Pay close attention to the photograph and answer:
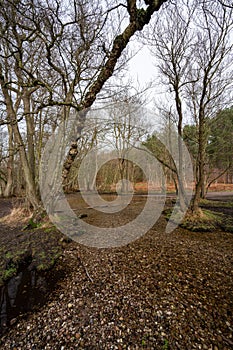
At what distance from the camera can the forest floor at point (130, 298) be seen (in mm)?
1584

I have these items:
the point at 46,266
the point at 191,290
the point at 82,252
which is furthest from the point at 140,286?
the point at 46,266

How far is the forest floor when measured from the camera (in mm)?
1584

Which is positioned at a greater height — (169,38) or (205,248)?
(169,38)

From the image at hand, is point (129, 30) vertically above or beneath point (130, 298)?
above

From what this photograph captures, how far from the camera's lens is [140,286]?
2285mm

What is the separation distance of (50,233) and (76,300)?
2204 millimetres

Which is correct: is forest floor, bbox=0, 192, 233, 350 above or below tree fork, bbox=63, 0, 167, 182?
below

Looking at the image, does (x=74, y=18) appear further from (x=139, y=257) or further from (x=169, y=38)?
(x=139, y=257)

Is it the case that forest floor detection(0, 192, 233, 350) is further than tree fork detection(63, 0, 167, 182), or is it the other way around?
tree fork detection(63, 0, 167, 182)

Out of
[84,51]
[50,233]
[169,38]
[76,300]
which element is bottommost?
[76,300]

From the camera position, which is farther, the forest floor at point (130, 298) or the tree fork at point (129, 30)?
the tree fork at point (129, 30)

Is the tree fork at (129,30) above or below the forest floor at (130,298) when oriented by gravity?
above

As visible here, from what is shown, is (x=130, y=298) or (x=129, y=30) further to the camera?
(x=129, y=30)

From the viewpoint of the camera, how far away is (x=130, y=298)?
2.09 m
